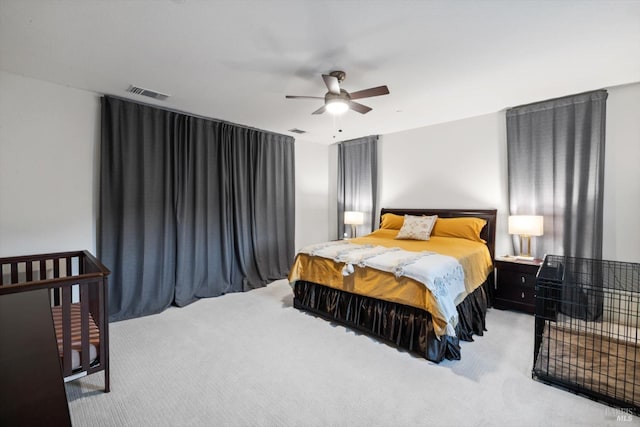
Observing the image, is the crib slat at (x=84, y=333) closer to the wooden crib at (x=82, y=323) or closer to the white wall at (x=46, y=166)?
the wooden crib at (x=82, y=323)

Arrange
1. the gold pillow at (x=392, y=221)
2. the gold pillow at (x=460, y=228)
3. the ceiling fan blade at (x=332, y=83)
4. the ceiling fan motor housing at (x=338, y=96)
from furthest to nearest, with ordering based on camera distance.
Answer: the gold pillow at (x=392, y=221)
the gold pillow at (x=460, y=228)
the ceiling fan motor housing at (x=338, y=96)
the ceiling fan blade at (x=332, y=83)

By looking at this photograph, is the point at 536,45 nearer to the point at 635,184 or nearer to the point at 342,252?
the point at 635,184

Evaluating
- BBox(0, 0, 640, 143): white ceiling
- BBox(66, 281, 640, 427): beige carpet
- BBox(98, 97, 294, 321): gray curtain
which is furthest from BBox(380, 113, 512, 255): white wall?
BBox(98, 97, 294, 321): gray curtain

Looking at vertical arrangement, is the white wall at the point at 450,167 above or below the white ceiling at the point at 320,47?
below

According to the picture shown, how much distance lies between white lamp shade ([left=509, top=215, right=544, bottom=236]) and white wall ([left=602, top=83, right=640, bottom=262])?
2.09ft

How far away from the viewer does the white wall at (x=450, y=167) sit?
3867mm

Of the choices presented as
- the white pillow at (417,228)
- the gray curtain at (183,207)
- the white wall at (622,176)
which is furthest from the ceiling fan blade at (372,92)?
the white wall at (622,176)

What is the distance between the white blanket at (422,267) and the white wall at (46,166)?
2621mm

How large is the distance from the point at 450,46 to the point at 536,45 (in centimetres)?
67

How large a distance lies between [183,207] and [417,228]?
323cm

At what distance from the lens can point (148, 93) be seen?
123 inches

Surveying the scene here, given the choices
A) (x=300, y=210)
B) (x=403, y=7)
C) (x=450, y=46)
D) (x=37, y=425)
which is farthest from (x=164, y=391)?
(x=300, y=210)

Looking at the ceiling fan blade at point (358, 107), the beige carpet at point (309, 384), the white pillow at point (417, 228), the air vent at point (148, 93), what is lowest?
the beige carpet at point (309, 384)

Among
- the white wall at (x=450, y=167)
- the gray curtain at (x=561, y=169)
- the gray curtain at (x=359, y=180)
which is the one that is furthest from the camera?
the gray curtain at (x=359, y=180)
